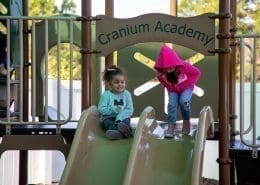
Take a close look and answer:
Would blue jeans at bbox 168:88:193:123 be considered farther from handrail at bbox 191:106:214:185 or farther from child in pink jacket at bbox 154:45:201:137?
handrail at bbox 191:106:214:185

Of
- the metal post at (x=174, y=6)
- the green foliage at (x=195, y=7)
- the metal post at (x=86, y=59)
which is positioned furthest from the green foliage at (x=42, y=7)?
the metal post at (x=86, y=59)

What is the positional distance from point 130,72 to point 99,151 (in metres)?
1.80

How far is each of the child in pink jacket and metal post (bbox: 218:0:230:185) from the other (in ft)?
0.98

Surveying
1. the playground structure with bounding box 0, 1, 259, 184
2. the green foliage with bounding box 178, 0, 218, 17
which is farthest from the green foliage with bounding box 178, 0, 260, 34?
the playground structure with bounding box 0, 1, 259, 184

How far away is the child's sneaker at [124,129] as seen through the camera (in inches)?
174

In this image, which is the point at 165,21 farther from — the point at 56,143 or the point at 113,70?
the point at 56,143

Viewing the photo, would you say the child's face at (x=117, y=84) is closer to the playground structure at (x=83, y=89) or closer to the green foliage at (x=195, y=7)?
the playground structure at (x=83, y=89)

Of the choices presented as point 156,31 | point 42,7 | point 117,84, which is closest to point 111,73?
point 117,84

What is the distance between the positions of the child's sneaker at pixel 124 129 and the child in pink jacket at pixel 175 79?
1.08 feet

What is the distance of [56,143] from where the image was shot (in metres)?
4.72

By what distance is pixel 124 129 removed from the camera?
4.43 m

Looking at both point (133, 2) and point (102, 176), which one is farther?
point (133, 2)

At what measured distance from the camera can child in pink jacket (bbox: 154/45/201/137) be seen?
14.9 ft

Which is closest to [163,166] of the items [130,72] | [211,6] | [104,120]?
[104,120]
